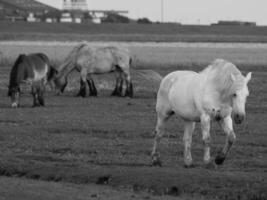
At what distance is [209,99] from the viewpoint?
1733cm

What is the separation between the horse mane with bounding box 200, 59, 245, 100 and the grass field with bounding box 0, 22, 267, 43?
307 ft

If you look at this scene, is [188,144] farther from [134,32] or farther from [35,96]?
[134,32]

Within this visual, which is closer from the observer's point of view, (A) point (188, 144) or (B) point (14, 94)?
(A) point (188, 144)

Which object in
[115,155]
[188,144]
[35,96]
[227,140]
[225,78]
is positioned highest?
[225,78]

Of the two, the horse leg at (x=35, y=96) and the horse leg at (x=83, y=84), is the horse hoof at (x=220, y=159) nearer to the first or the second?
the horse leg at (x=35, y=96)

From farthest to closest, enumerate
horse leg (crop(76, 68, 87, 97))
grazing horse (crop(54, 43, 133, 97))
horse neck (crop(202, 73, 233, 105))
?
1. grazing horse (crop(54, 43, 133, 97))
2. horse leg (crop(76, 68, 87, 97))
3. horse neck (crop(202, 73, 233, 105))

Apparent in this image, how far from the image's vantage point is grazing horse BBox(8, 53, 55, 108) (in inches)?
1184

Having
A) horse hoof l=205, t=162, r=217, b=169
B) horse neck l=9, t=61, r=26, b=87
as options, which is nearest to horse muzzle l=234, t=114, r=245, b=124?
horse hoof l=205, t=162, r=217, b=169

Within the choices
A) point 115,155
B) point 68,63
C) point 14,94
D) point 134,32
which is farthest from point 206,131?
point 134,32

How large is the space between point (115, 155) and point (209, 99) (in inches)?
104

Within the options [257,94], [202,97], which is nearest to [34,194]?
[202,97]

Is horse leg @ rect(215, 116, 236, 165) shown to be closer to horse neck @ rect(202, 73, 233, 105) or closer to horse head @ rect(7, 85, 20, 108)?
horse neck @ rect(202, 73, 233, 105)

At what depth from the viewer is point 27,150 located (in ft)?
65.7

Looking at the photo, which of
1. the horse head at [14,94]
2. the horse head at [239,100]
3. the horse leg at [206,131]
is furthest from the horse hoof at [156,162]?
the horse head at [14,94]
